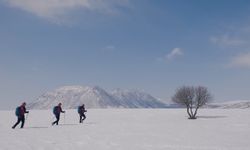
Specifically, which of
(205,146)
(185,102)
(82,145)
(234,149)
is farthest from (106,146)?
Answer: (185,102)

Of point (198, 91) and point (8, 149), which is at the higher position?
point (198, 91)

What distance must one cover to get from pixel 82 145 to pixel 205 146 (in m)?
6.02

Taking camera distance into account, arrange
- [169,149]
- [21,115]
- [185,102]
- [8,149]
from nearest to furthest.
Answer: [8,149]
[169,149]
[21,115]
[185,102]

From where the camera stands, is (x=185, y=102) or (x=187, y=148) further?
(x=185, y=102)

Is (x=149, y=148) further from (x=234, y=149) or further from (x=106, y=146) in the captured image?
(x=234, y=149)

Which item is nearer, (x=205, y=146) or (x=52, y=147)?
(x=52, y=147)

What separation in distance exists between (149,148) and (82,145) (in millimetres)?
3204

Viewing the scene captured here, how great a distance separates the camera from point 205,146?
16.1 m

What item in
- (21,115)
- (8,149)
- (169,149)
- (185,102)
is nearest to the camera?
(8,149)

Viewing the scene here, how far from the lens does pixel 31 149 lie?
1402cm

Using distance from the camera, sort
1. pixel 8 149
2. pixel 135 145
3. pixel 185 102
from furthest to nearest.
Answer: pixel 185 102 → pixel 135 145 → pixel 8 149

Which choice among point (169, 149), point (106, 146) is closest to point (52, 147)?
point (106, 146)

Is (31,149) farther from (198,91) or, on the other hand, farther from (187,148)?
(198,91)

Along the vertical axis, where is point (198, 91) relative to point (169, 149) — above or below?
above
